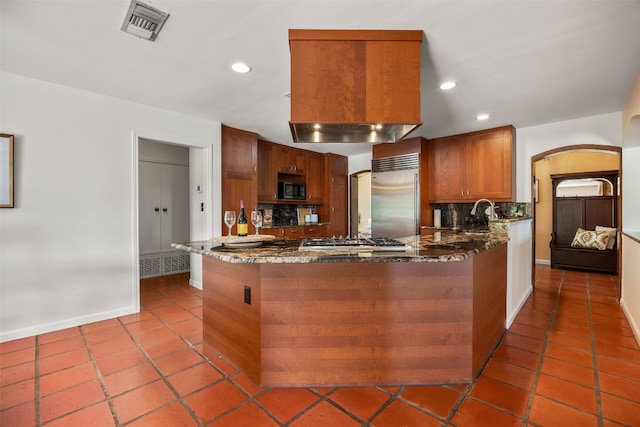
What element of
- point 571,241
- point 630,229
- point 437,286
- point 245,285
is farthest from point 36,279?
point 571,241

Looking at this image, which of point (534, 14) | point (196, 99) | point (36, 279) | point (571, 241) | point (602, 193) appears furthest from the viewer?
point (602, 193)

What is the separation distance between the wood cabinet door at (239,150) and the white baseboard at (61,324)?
2.05 meters

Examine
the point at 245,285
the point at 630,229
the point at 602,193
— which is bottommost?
the point at 245,285

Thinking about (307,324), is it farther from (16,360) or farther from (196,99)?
(196,99)

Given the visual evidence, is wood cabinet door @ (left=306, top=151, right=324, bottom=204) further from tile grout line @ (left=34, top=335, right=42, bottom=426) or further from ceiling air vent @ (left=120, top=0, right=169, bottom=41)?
tile grout line @ (left=34, top=335, right=42, bottom=426)

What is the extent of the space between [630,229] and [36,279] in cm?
606

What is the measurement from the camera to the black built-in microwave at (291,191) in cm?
516

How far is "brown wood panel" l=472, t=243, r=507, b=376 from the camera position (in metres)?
1.95

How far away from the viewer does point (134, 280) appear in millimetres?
3246

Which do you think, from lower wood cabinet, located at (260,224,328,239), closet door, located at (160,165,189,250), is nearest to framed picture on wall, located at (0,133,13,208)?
closet door, located at (160,165,189,250)

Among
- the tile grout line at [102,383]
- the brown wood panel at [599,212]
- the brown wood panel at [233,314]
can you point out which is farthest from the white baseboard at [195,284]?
the brown wood panel at [599,212]

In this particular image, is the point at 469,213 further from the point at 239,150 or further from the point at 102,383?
the point at 102,383

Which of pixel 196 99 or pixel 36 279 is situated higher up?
pixel 196 99

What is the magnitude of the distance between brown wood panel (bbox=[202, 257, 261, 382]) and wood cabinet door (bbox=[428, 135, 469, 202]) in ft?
12.2
